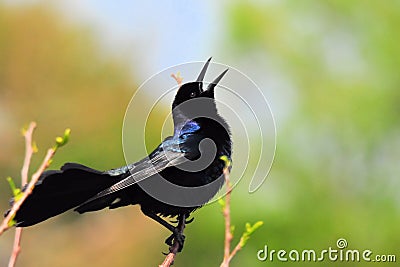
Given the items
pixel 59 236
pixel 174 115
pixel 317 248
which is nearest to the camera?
pixel 174 115

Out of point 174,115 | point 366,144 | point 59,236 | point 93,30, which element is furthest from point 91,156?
point 174,115

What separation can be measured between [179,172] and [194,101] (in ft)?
1.69

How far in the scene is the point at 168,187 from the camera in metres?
4.25

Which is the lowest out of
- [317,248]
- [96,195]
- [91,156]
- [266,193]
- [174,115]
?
[96,195]

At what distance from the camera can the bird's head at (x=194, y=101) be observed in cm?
451

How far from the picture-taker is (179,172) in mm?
4230

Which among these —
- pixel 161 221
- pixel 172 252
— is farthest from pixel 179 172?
pixel 172 252

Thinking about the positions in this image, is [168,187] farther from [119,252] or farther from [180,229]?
[119,252]

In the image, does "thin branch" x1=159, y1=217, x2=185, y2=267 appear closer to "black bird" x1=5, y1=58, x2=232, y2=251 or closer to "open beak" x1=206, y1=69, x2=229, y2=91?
"black bird" x1=5, y1=58, x2=232, y2=251

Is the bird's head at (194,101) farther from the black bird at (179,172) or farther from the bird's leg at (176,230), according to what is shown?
the bird's leg at (176,230)

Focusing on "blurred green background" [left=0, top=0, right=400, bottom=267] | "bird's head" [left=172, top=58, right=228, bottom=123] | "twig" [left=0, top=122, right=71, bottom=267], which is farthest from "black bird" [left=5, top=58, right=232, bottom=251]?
"blurred green background" [left=0, top=0, right=400, bottom=267]

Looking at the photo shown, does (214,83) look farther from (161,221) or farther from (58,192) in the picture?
(58,192)

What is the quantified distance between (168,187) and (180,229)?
0.74ft

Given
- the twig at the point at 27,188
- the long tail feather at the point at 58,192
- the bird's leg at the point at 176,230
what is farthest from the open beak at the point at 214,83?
the twig at the point at 27,188
